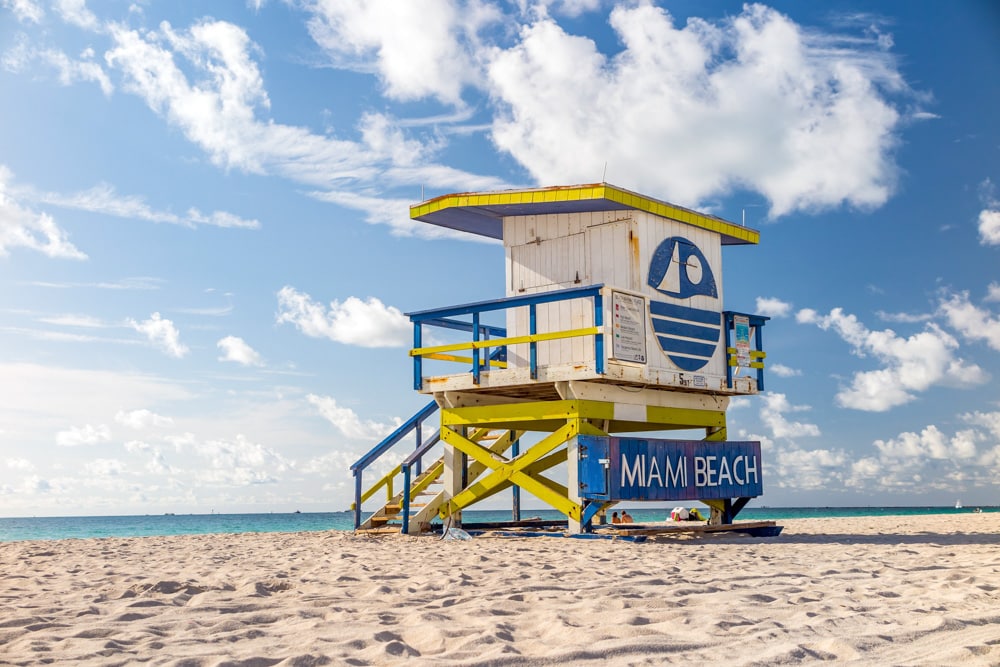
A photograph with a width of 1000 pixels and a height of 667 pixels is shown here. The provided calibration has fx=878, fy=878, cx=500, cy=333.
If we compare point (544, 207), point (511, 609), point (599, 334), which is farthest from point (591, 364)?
point (511, 609)

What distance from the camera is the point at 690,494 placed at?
14594 mm

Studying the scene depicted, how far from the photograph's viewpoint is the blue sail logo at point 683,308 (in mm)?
14688

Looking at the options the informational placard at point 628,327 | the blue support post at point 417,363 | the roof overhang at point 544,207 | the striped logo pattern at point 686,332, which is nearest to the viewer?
the informational placard at point 628,327

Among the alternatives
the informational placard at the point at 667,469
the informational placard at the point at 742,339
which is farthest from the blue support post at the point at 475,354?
the informational placard at the point at 742,339

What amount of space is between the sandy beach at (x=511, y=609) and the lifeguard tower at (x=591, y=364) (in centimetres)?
348

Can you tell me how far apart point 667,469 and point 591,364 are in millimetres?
2261

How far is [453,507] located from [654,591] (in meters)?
8.57

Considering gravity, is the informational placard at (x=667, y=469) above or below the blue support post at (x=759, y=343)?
below

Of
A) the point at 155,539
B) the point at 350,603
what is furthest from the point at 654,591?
the point at 155,539

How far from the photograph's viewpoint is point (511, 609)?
→ 588cm

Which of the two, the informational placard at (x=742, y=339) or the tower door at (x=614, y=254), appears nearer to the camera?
the tower door at (x=614, y=254)

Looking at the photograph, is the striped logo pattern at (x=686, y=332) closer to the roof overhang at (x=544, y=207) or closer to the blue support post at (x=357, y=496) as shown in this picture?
the roof overhang at (x=544, y=207)

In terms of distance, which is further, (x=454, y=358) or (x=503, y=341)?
(x=454, y=358)

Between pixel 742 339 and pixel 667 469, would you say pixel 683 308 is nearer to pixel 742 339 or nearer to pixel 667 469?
pixel 742 339
